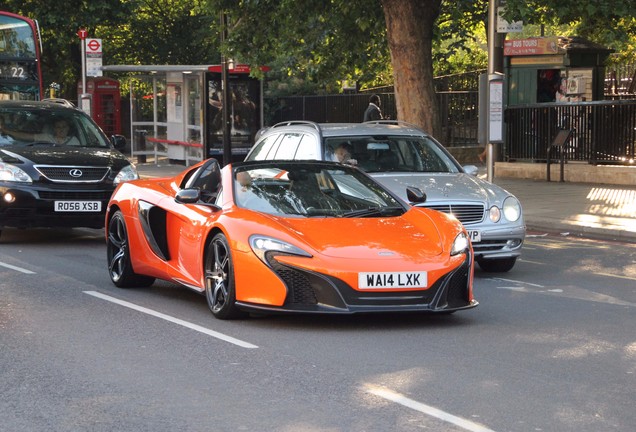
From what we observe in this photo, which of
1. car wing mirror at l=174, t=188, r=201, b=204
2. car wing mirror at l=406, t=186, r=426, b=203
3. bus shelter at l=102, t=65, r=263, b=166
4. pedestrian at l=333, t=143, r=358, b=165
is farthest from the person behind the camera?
bus shelter at l=102, t=65, r=263, b=166

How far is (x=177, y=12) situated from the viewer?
1875 inches

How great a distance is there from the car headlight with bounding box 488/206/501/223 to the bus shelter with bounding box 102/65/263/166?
649 inches

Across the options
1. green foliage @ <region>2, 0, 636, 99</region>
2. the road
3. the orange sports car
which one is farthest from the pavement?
the orange sports car

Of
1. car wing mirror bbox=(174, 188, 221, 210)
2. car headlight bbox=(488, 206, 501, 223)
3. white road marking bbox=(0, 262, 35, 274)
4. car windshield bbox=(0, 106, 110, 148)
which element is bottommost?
white road marking bbox=(0, 262, 35, 274)

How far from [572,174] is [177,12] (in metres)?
25.1

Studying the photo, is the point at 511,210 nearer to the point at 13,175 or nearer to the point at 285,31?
the point at 13,175

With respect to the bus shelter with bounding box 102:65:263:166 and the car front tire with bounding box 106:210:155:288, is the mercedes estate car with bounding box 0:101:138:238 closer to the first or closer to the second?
the car front tire with bounding box 106:210:155:288

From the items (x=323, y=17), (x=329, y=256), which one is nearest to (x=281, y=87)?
(x=323, y=17)

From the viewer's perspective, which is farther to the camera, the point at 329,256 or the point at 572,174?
the point at 572,174

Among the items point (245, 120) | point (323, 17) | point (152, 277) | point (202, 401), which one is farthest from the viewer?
point (245, 120)

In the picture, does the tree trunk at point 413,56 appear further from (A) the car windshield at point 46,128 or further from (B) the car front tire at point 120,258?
(B) the car front tire at point 120,258

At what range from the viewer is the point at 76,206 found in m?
15.4

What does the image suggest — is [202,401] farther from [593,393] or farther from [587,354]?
[587,354]

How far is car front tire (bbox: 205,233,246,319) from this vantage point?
9309mm
